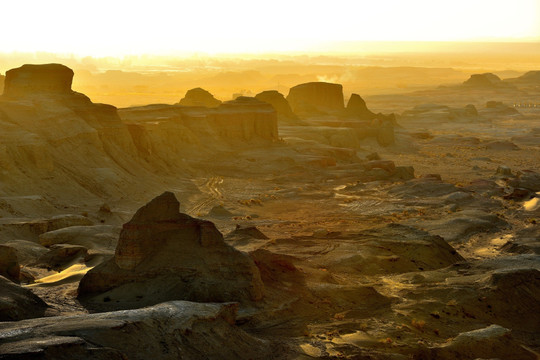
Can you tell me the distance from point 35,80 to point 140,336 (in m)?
29.4

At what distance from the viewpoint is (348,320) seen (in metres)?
17.7

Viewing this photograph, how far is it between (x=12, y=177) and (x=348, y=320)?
2093cm

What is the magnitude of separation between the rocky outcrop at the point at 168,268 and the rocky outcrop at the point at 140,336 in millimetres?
1857

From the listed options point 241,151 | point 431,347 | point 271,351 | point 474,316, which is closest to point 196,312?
point 271,351

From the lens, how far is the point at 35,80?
129 ft

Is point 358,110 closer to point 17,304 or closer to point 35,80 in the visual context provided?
point 35,80

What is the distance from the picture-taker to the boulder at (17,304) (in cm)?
1491

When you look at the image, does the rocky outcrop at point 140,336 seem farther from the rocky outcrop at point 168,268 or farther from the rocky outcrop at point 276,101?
the rocky outcrop at point 276,101

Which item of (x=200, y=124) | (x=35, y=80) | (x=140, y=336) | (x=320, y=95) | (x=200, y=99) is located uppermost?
(x=35, y=80)


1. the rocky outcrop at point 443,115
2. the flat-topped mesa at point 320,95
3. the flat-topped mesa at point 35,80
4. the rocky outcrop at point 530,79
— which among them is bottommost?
the rocky outcrop at point 443,115

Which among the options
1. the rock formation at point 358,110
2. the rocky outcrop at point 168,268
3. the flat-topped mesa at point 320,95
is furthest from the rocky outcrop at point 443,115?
the rocky outcrop at point 168,268

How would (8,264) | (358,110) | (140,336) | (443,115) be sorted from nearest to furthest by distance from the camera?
(140,336), (8,264), (358,110), (443,115)

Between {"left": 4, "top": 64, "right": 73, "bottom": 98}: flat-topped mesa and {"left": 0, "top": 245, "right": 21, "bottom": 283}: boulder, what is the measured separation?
72.2 ft

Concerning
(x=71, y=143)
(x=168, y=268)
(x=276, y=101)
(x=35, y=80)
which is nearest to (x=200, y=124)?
(x=35, y=80)
